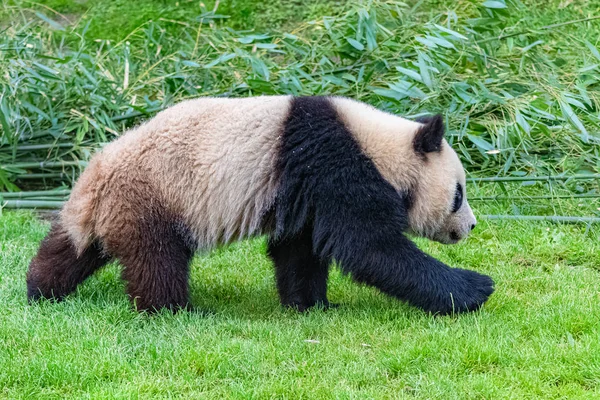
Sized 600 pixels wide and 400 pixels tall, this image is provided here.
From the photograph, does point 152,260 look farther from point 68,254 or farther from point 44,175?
point 44,175

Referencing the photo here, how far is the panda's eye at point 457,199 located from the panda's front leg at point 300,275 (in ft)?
2.85

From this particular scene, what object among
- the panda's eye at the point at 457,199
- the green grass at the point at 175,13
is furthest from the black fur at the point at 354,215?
the green grass at the point at 175,13

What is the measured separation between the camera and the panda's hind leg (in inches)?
192

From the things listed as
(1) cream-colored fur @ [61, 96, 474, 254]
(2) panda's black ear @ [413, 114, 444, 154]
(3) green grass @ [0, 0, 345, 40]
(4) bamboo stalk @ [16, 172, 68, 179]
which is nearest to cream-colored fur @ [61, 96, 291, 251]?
(1) cream-colored fur @ [61, 96, 474, 254]

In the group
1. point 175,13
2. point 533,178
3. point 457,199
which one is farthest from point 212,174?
point 175,13

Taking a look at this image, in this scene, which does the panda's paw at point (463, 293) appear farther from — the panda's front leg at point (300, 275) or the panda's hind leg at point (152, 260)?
the panda's hind leg at point (152, 260)

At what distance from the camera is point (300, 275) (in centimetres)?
539

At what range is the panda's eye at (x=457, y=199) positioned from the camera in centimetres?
522

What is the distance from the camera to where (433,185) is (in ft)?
16.7

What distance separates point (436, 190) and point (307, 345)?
133 cm

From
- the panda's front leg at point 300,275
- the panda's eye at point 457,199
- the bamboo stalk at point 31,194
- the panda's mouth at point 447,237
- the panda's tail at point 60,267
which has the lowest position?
the bamboo stalk at point 31,194

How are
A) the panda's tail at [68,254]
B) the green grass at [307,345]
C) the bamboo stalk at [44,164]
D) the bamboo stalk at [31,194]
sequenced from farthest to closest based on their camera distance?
1. the bamboo stalk at [44,164]
2. the bamboo stalk at [31,194]
3. the panda's tail at [68,254]
4. the green grass at [307,345]

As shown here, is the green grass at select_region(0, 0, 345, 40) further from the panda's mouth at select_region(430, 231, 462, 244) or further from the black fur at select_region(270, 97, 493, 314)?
the black fur at select_region(270, 97, 493, 314)

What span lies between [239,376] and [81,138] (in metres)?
3.91
